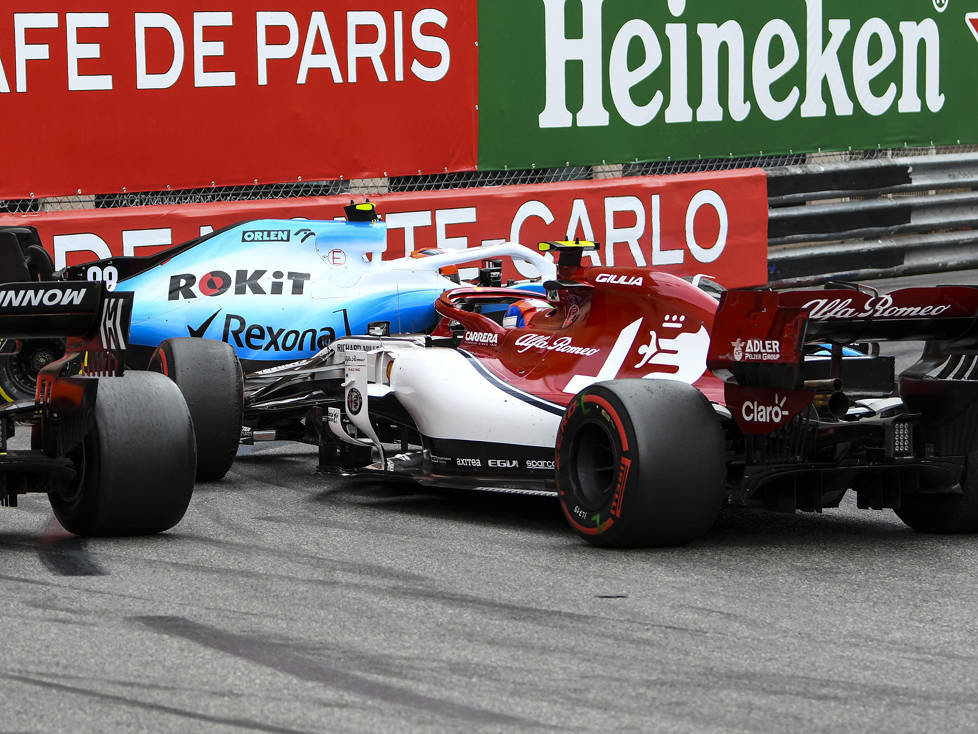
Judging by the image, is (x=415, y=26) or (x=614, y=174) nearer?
(x=415, y=26)

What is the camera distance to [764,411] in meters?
6.70

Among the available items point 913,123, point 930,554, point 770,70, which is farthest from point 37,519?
point 913,123

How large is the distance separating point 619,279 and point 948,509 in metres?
1.78

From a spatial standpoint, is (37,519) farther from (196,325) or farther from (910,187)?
(910,187)

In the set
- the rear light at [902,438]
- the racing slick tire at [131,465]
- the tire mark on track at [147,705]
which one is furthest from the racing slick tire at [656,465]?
the tire mark on track at [147,705]

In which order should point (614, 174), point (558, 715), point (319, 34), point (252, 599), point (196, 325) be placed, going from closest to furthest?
1. point (558, 715)
2. point (252, 599)
3. point (196, 325)
4. point (319, 34)
5. point (614, 174)

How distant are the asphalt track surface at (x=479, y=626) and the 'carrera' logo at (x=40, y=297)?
0.95 metres

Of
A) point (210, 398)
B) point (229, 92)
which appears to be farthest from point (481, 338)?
point (229, 92)

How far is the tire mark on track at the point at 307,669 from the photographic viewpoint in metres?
4.43

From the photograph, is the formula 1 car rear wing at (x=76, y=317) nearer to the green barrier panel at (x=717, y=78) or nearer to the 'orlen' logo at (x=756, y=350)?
the 'orlen' logo at (x=756, y=350)

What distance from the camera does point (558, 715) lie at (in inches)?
173

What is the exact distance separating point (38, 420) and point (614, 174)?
346 inches

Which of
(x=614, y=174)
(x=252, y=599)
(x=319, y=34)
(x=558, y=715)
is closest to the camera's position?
(x=558, y=715)

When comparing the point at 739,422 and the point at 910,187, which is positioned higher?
the point at 910,187
